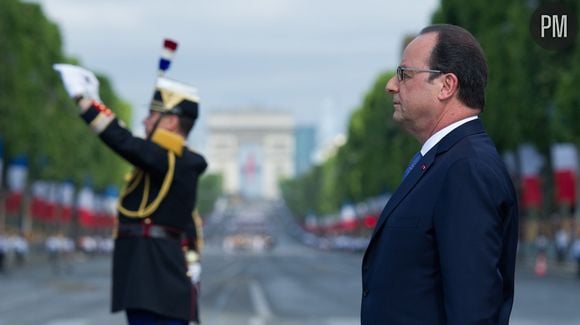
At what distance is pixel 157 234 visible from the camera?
8.23 metres

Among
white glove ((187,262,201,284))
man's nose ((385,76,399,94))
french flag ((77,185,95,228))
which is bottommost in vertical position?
french flag ((77,185,95,228))

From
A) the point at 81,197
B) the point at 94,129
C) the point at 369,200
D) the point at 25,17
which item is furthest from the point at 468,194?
the point at 369,200

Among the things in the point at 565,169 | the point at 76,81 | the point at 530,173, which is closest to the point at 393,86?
the point at 76,81

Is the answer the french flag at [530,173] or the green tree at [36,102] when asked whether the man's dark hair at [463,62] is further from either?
the green tree at [36,102]

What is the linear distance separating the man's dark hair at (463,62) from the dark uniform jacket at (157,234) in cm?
356

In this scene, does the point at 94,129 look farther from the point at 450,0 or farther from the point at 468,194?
the point at 450,0

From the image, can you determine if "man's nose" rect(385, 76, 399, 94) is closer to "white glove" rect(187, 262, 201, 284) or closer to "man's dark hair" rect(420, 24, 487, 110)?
"man's dark hair" rect(420, 24, 487, 110)

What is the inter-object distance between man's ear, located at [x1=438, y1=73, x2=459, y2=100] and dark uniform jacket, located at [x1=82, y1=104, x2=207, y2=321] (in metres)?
3.56

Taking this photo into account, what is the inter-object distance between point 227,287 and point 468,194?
34.3 m

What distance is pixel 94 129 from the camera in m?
7.22

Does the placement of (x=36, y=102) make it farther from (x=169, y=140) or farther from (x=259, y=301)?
(x=169, y=140)

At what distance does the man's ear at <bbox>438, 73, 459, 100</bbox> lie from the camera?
14.8 feet

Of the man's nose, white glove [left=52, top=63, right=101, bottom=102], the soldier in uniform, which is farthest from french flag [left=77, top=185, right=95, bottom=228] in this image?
the man's nose

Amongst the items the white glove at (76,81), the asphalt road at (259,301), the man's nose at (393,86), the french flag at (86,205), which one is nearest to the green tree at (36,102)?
the french flag at (86,205)
